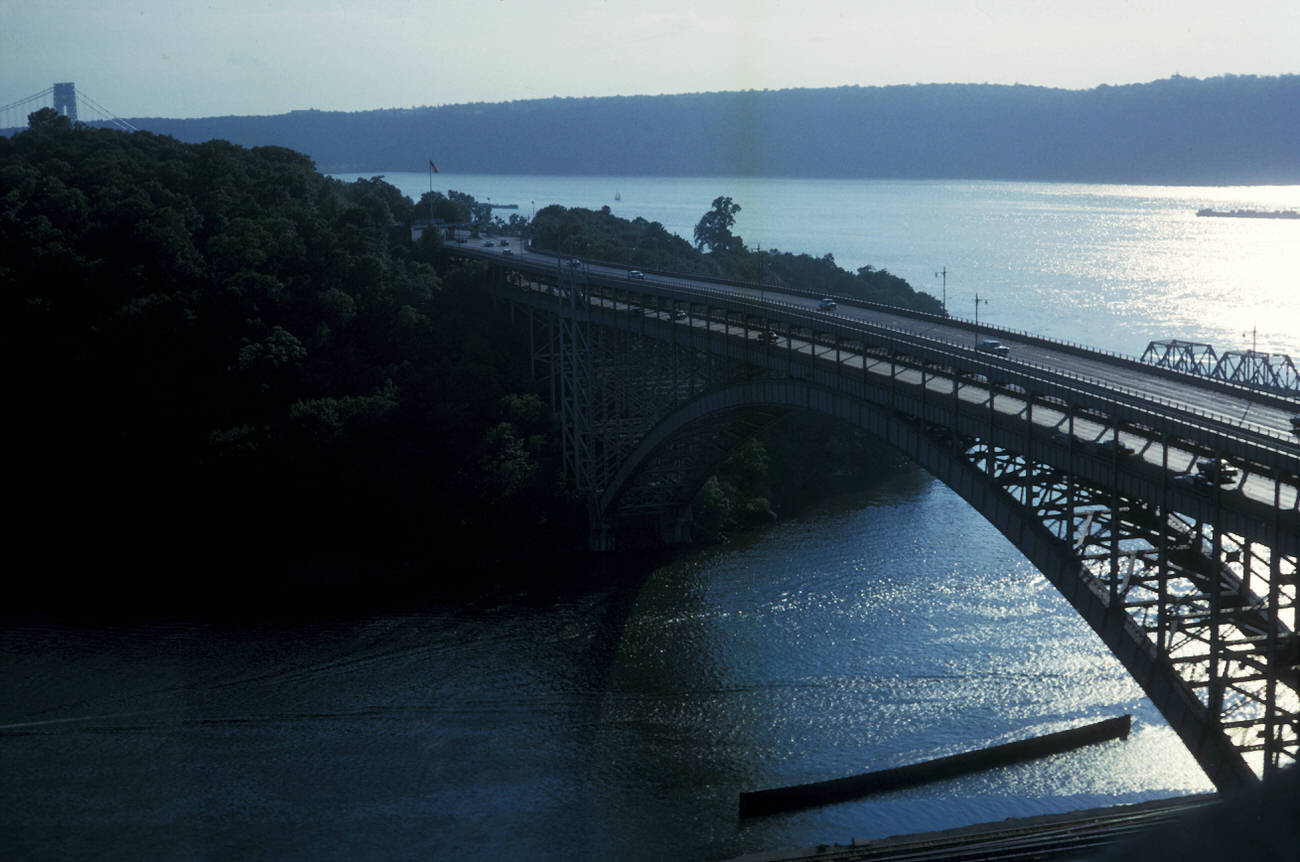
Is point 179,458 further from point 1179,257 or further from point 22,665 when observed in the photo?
point 1179,257

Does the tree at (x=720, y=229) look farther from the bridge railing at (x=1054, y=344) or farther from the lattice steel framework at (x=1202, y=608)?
the lattice steel framework at (x=1202, y=608)

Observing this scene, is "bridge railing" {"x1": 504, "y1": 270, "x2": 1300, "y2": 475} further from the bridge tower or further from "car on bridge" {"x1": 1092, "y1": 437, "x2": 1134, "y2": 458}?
the bridge tower

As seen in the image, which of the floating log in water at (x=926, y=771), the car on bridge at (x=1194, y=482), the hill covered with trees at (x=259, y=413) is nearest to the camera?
the car on bridge at (x=1194, y=482)

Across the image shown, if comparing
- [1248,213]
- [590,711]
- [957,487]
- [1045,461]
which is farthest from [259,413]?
[1248,213]

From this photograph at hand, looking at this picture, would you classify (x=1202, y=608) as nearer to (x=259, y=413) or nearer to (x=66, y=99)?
(x=259, y=413)

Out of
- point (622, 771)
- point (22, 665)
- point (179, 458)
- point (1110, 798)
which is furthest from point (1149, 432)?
point (179, 458)

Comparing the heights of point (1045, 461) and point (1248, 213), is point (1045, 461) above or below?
below

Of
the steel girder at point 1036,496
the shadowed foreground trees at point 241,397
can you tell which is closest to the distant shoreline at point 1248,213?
the shadowed foreground trees at point 241,397
